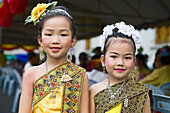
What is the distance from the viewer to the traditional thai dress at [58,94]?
1.60 metres

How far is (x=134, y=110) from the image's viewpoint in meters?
1.71

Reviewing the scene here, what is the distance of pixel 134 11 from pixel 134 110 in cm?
670

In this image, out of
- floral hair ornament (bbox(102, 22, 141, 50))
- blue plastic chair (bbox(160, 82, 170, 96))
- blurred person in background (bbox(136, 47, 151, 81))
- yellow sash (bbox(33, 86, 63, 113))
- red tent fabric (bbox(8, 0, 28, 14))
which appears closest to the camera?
yellow sash (bbox(33, 86, 63, 113))

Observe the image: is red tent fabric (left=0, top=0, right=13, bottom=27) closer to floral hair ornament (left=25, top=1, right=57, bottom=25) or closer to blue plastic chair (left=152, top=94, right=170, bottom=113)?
floral hair ornament (left=25, top=1, right=57, bottom=25)

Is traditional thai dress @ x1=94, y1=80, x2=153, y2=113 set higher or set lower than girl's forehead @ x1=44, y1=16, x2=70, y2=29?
lower

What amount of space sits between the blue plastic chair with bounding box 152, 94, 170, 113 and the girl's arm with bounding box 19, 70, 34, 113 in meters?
1.05

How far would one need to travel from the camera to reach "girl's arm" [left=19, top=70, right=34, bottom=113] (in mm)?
1639

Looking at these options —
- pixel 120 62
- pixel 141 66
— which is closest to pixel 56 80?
pixel 120 62

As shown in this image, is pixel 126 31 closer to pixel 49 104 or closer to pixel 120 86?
pixel 120 86

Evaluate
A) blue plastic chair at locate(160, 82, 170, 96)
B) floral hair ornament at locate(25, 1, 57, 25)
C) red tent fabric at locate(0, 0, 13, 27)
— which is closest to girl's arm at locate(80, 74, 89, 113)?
floral hair ornament at locate(25, 1, 57, 25)

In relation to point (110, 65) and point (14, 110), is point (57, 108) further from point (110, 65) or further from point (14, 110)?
point (14, 110)

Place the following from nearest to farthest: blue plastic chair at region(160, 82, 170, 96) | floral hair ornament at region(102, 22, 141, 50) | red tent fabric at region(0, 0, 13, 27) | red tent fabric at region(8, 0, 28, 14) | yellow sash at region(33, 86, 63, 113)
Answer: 1. yellow sash at region(33, 86, 63, 113)
2. floral hair ornament at region(102, 22, 141, 50)
3. blue plastic chair at region(160, 82, 170, 96)
4. red tent fabric at region(8, 0, 28, 14)
5. red tent fabric at region(0, 0, 13, 27)

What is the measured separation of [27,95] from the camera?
165cm

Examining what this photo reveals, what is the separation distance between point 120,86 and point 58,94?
1.49 ft
